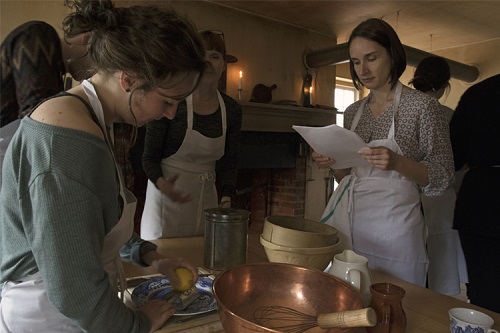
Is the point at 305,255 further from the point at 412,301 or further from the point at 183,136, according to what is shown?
the point at 183,136

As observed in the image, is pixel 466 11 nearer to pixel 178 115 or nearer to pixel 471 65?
pixel 471 65

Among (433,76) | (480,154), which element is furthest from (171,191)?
(433,76)

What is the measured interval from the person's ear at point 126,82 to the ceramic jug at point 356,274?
523 millimetres

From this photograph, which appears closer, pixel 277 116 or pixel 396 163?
pixel 396 163

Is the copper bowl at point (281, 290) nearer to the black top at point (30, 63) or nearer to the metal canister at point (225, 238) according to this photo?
the metal canister at point (225, 238)

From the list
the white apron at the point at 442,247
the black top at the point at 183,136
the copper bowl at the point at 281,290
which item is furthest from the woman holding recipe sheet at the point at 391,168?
the white apron at the point at 442,247

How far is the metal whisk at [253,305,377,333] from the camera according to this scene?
1.86 feet

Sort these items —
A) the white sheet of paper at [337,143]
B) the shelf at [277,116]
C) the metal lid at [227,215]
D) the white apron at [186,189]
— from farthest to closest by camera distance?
1. the shelf at [277,116]
2. the white apron at [186,189]
3. the white sheet of paper at [337,143]
4. the metal lid at [227,215]

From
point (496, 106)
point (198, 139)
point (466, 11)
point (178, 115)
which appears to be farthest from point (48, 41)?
point (466, 11)

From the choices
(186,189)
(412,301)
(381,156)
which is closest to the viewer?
(412,301)

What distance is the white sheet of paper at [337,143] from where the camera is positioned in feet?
4.00

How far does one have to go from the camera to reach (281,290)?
79 centimetres

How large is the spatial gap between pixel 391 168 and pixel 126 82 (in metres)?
0.88

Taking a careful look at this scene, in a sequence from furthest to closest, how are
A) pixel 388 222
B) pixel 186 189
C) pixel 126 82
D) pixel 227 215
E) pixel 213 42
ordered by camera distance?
pixel 186 189, pixel 213 42, pixel 388 222, pixel 227 215, pixel 126 82
